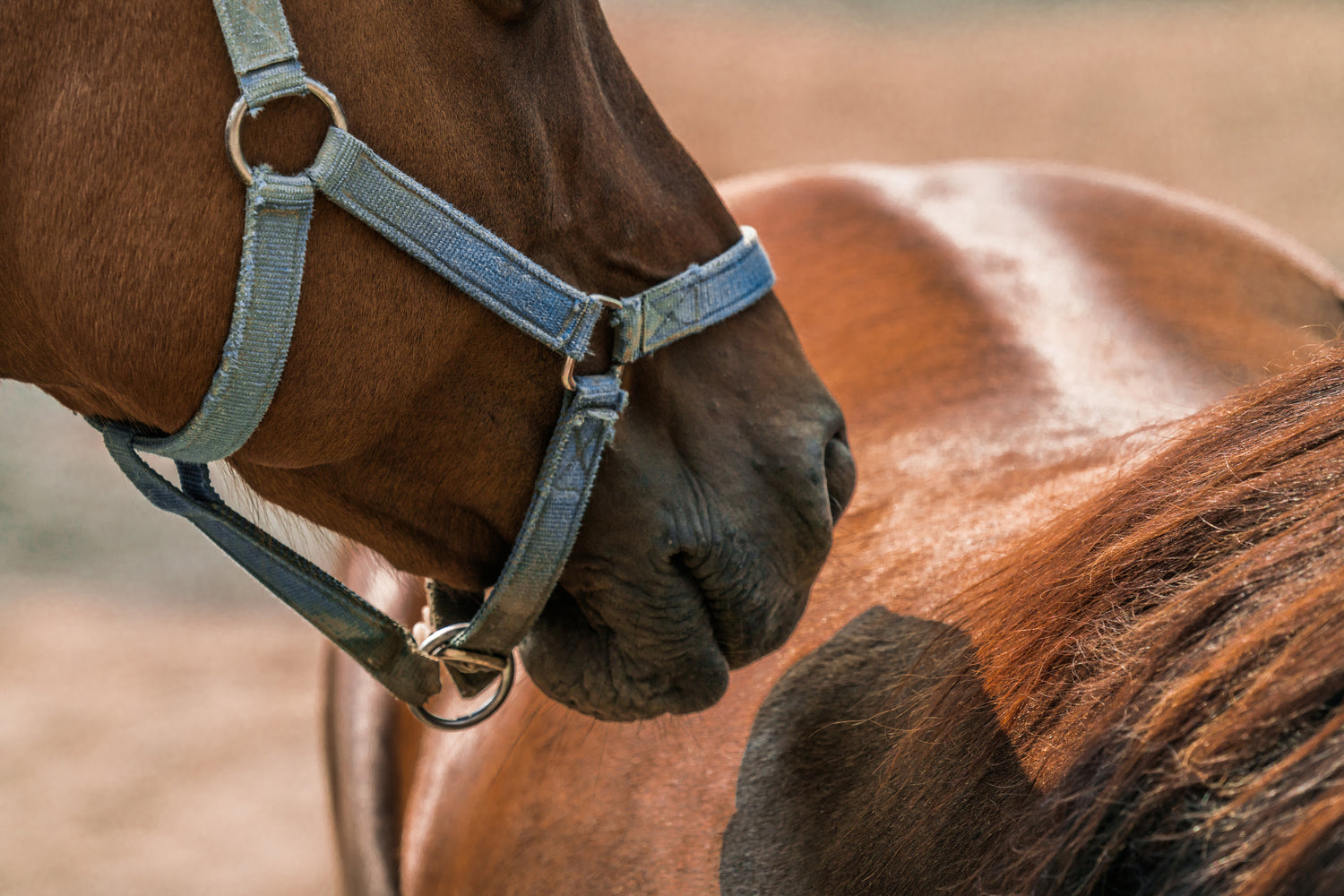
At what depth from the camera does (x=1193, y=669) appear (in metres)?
0.78

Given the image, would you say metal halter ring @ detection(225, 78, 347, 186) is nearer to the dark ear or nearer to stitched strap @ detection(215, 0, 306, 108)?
stitched strap @ detection(215, 0, 306, 108)

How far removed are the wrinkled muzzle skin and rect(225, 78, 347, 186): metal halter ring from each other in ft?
1.20

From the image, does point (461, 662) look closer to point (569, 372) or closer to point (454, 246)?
point (569, 372)

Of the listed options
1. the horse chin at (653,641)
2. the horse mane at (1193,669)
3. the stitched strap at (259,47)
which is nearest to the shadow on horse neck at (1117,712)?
the horse mane at (1193,669)

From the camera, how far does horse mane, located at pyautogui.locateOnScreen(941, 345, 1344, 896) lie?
689 mm

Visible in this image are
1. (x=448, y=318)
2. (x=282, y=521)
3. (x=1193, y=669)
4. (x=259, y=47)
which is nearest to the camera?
(x=1193, y=669)

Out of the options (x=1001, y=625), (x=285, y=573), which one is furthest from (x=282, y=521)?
(x=1001, y=625)

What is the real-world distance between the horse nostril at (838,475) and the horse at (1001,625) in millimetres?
164

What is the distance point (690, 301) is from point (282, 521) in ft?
1.78

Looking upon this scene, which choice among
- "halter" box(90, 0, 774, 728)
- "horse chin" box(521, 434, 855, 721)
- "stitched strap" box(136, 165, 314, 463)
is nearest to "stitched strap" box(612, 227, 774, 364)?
"halter" box(90, 0, 774, 728)

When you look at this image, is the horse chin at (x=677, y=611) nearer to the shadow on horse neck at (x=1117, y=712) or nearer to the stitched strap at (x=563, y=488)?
the stitched strap at (x=563, y=488)

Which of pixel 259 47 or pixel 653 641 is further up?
pixel 259 47

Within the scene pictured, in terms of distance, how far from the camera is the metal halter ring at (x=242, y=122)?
92 cm

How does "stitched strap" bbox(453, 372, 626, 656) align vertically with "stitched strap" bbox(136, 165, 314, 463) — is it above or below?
below
